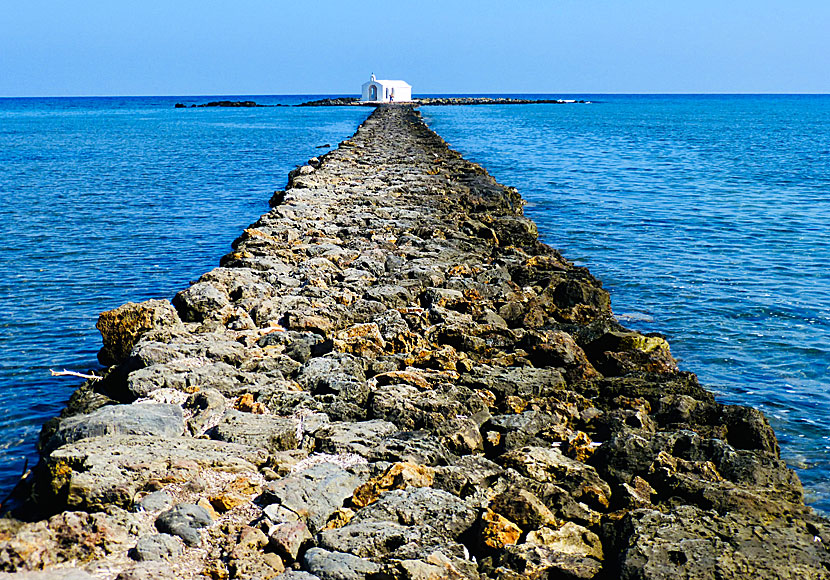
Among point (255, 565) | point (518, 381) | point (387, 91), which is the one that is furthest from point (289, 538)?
point (387, 91)

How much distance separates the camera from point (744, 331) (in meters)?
10.8

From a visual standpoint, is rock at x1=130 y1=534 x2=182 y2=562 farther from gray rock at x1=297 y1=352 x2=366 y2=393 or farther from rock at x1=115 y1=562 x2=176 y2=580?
gray rock at x1=297 y1=352 x2=366 y2=393

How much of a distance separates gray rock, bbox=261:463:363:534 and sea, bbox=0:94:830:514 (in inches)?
109

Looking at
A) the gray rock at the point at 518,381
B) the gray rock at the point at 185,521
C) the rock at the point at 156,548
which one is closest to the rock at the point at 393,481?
the gray rock at the point at 185,521

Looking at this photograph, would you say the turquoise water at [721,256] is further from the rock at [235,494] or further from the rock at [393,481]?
the rock at [235,494]

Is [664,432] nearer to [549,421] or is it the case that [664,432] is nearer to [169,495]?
[549,421]

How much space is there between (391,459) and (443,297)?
3999 mm

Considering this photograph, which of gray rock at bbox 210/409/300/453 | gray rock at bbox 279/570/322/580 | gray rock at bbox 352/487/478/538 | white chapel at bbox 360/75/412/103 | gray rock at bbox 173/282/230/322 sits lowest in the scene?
gray rock at bbox 279/570/322/580

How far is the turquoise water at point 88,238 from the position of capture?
8734 mm

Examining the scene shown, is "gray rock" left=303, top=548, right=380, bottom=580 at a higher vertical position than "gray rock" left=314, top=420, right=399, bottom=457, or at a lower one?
lower

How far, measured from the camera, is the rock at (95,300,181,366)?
770 cm

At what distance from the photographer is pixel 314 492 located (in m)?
4.88

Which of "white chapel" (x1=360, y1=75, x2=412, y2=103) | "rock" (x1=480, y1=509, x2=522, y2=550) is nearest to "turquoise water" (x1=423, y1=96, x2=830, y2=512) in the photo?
"rock" (x1=480, y1=509, x2=522, y2=550)

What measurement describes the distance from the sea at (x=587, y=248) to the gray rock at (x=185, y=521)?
97.9 inches
